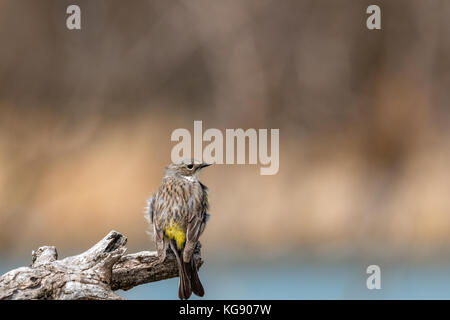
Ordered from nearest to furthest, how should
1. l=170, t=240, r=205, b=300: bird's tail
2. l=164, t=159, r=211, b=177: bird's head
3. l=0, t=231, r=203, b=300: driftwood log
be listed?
l=0, t=231, r=203, b=300: driftwood log < l=170, t=240, r=205, b=300: bird's tail < l=164, t=159, r=211, b=177: bird's head

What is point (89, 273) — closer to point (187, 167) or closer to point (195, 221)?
point (195, 221)

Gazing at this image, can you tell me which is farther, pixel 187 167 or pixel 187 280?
pixel 187 167

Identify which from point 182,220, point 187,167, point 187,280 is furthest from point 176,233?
point 187,167

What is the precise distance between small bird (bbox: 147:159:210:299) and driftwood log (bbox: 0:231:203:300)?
2.4 inches

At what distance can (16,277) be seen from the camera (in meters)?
2.29

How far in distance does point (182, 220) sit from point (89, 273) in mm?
347

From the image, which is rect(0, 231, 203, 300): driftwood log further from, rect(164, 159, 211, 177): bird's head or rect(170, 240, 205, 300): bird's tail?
rect(164, 159, 211, 177): bird's head

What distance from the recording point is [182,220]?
2.45 metres

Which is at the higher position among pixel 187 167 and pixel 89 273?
pixel 187 167

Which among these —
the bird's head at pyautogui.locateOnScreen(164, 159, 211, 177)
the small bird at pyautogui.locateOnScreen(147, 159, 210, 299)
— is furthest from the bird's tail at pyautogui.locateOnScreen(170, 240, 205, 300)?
the bird's head at pyautogui.locateOnScreen(164, 159, 211, 177)

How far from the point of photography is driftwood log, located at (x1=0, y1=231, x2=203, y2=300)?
7.51 feet

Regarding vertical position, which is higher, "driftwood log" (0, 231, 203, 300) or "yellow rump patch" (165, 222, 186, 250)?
"yellow rump patch" (165, 222, 186, 250)

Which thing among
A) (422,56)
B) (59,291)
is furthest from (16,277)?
(422,56)

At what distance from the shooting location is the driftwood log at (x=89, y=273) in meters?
2.29
